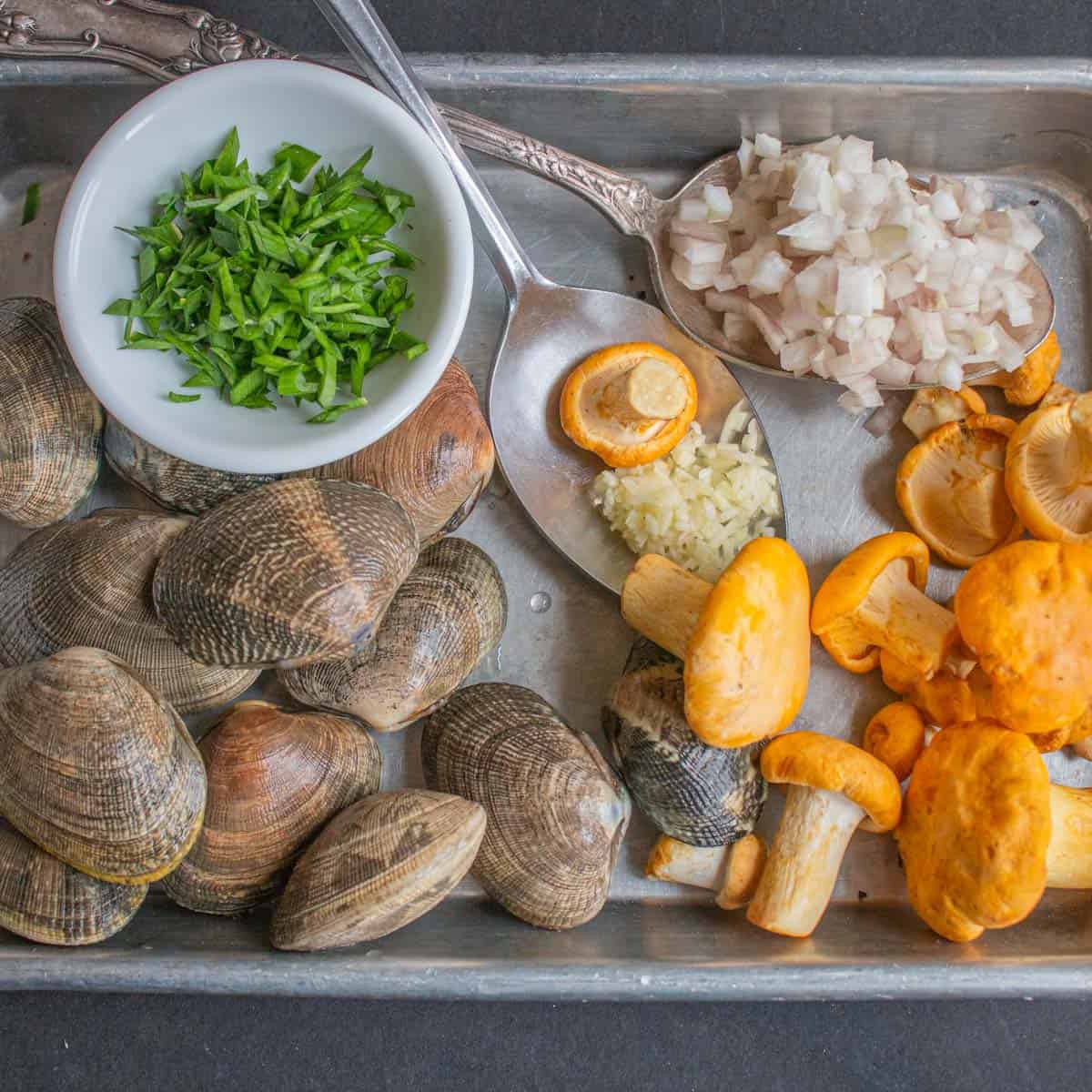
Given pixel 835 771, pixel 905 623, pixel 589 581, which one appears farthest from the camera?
pixel 589 581

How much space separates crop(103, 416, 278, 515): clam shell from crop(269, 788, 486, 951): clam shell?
45cm

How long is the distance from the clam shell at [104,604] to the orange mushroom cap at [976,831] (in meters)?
0.91

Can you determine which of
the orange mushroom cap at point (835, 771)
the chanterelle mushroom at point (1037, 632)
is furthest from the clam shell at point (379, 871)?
the chanterelle mushroom at point (1037, 632)

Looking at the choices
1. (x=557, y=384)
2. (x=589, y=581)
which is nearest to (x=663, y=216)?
(x=557, y=384)

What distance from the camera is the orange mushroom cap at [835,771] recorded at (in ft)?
4.34

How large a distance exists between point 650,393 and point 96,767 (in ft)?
2.60

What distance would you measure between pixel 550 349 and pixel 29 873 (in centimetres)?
93

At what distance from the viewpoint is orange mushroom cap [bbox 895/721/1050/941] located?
1257 millimetres

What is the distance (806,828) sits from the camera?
1.39m

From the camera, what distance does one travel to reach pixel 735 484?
1.45 meters

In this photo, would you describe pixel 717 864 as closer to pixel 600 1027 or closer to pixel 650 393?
pixel 600 1027

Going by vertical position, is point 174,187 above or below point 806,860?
above

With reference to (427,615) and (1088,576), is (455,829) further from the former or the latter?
(1088,576)

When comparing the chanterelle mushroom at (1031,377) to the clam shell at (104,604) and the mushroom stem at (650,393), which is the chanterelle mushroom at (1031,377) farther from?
the clam shell at (104,604)
